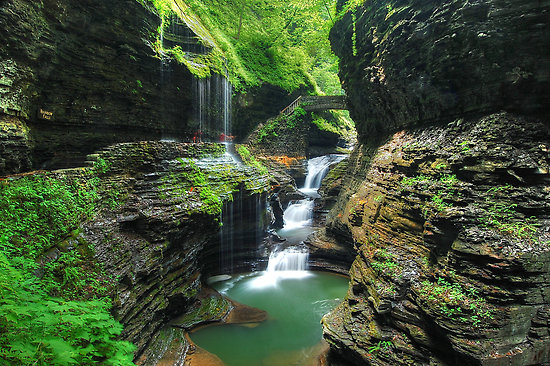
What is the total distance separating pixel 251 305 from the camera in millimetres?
7984

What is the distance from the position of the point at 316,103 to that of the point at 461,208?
58.1 feet

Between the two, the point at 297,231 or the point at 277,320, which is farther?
the point at 297,231

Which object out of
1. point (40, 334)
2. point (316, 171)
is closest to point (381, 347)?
point (40, 334)

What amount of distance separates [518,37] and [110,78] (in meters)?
12.5

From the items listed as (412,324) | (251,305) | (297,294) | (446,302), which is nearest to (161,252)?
(251,305)

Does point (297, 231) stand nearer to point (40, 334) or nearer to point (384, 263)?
point (384, 263)

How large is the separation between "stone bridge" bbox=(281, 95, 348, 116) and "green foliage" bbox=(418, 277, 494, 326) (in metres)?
17.9

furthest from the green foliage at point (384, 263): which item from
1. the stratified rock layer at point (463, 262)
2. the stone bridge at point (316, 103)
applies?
the stone bridge at point (316, 103)

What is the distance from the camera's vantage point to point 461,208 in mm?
4637

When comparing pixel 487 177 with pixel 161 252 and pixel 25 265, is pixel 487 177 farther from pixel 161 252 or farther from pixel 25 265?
pixel 25 265

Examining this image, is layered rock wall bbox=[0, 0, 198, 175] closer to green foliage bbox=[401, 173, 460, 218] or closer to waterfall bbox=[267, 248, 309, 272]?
waterfall bbox=[267, 248, 309, 272]

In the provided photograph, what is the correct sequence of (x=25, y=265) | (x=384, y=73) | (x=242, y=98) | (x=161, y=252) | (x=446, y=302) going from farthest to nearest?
(x=242, y=98)
(x=384, y=73)
(x=161, y=252)
(x=446, y=302)
(x=25, y=265)

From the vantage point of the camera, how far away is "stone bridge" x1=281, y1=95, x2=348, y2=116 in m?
20.3

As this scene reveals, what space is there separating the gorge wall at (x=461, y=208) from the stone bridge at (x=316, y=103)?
12798 millimetres
